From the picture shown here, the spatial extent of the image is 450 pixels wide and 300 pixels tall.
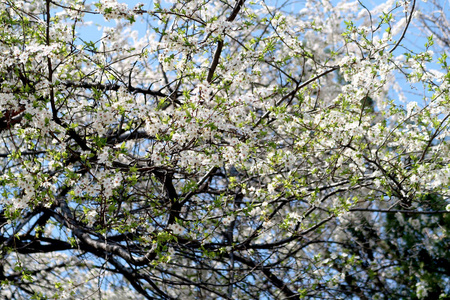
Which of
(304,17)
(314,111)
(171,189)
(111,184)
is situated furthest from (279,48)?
(111,184)

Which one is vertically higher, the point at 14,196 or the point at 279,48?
the point at 279,48

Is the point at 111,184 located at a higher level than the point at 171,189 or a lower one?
lower

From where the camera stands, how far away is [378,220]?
305 inches

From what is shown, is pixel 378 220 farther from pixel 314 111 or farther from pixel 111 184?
pixel 111 184

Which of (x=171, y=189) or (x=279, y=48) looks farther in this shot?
(x=279, y=48)

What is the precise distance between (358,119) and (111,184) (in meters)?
1.89

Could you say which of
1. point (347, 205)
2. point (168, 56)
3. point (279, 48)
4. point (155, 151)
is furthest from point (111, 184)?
point (279, 48)

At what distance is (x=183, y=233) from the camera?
375cm

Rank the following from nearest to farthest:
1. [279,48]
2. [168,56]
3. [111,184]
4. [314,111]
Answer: [111,184] → [168,56] → [314,111] → [279,48]

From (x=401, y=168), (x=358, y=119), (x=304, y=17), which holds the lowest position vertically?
(x=401, y=168)

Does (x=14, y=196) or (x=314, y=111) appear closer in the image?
(x=14, y=196)

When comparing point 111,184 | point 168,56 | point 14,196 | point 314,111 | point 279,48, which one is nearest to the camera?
point 111,184

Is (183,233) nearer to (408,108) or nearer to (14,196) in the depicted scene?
(14,196)

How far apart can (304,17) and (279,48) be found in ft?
4.83
